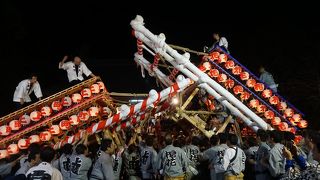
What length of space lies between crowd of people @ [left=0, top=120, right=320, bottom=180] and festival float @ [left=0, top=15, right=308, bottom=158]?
40.3 inches

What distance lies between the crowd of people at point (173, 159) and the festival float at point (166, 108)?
102 cm

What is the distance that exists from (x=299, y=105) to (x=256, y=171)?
1199cm

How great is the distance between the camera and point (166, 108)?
12914 mm

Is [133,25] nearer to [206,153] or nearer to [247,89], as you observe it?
[247,89]

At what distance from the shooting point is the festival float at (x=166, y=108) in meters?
11.0

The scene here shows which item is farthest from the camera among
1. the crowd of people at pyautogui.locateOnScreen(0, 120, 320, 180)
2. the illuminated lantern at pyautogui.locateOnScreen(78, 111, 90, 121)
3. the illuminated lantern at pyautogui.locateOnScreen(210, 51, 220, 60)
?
the illuminated lantern at pyautogui.locateOnScreen(210, 51, 220, 60)

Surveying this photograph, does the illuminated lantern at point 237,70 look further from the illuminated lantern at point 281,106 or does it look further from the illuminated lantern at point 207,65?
the illuminated lantern at point 281,106

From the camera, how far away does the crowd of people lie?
6945 millimetres

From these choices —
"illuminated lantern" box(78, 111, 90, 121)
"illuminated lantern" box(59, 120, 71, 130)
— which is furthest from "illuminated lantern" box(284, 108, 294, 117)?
"illuminated lantern" box(59, 120, 71, 130)

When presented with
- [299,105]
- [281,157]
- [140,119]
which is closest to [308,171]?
[281,157]

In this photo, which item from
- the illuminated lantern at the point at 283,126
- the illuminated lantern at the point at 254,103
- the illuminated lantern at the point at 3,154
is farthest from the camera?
the illuminated lantern at the point at 254,103

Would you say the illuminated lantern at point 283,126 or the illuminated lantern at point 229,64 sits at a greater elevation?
the illuminated lantern at point 229,64

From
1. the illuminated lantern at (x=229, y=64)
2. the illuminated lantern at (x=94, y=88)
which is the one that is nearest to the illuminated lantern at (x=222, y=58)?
the illuminated lantern at (x=229, y=64)

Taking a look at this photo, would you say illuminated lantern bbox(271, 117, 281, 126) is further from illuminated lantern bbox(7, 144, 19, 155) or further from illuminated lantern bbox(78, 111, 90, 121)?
illuminated lantern bbox(7, 144, 19, 155)
